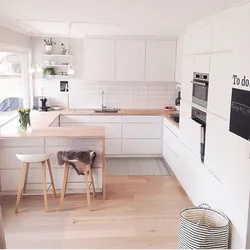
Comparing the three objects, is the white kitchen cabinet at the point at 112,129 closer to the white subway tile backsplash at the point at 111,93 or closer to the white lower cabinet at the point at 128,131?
the white lower cabinet at the point at 128,131

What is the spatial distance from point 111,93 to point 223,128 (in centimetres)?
373

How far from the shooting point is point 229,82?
9.20ft

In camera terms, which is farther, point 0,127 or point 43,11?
point 0,127

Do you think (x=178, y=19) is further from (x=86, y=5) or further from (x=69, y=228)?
(x=69, y=228)

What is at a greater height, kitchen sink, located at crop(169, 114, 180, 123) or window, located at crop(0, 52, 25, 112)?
window, located at crop(0, 52, 25, 112)

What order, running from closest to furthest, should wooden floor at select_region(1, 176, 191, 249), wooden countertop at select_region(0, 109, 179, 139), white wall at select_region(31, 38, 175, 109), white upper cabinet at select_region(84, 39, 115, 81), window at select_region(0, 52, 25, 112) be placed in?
wooden floor at select_region(1, 176, 191, 249)
wooden countertop at select_region(0, 109, 179, 139)
window at select_region(0, 52, 25, 112)
white upper cabinet at select_region(84, 39, 115, 81)
white wall at select_region(31, 38, 175, 109)

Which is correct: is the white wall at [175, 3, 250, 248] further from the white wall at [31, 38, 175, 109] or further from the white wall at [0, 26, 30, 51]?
the white wall at [0, 26, 30, 51]

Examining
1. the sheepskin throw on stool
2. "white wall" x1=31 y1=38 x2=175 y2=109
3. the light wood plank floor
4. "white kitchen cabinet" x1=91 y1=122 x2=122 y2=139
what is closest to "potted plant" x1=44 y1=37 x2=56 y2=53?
"white wall" x1=31 y1=38 x2=175 y2=109

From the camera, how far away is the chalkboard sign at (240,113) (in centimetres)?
243

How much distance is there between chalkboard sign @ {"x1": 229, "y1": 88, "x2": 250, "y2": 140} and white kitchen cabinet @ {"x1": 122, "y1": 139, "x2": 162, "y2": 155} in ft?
11.0

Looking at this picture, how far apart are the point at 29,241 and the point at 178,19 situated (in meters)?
2.87

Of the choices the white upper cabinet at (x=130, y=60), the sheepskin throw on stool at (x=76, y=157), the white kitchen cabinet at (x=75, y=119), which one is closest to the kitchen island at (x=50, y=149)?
the sheepskin throw on stool at (x=76, y=157)

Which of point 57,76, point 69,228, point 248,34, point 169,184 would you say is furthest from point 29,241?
point 57,76

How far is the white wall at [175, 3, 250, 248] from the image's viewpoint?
254cm
